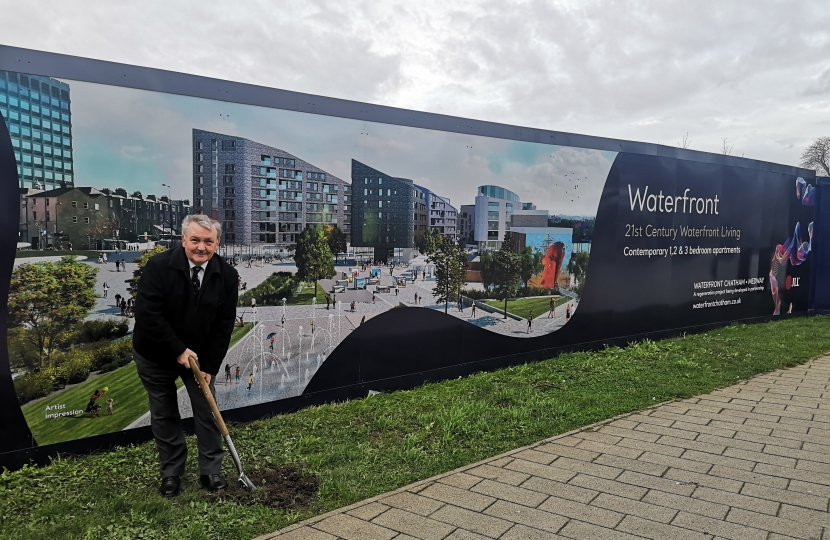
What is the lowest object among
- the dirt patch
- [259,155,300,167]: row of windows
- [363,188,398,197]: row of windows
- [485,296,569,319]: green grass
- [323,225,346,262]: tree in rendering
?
the dirt patch

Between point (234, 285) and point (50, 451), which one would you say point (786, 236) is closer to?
point (234, 285)

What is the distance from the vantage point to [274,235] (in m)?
5.11

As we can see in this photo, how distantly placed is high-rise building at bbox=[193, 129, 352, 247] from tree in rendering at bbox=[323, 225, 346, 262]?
0.04 meters

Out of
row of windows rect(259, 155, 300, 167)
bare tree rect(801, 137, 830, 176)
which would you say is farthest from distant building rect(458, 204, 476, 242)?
bare tree rect(801, 137, 830, 176)

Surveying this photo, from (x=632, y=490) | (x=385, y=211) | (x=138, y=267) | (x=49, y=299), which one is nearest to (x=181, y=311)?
(x=138, y=267)

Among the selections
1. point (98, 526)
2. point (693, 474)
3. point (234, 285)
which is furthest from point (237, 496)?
point (693, 474)

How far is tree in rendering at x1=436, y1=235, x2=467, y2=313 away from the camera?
6.18 meters

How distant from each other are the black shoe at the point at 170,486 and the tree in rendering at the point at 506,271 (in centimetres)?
395

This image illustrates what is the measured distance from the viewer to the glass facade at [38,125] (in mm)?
3811

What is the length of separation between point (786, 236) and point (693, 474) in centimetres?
795

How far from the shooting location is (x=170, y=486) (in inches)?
145

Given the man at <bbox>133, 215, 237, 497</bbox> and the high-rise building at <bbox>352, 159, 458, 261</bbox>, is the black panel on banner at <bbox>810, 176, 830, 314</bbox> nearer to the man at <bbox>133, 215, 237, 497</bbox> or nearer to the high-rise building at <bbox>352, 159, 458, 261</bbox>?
the high-rise building at <bbox>352, 159, 458, 261</bbox>

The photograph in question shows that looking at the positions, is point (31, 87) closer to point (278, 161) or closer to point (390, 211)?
point (278, 161)

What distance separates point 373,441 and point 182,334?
5.43 ft
